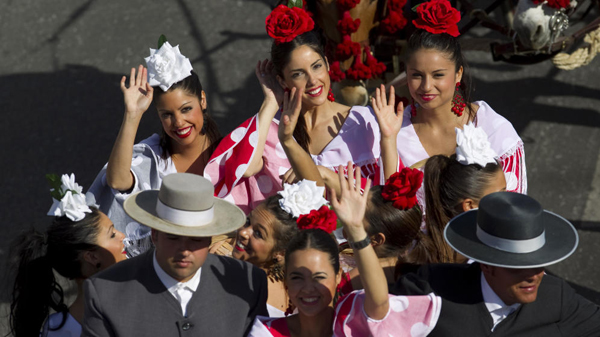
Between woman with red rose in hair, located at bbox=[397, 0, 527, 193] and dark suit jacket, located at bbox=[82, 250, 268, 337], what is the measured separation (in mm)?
1280

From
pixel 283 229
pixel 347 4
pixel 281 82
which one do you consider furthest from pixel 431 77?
pixel 283 229

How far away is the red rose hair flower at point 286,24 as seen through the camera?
3.42m

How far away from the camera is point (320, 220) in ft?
8.57

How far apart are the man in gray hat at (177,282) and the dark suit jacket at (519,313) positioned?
1.98 feet

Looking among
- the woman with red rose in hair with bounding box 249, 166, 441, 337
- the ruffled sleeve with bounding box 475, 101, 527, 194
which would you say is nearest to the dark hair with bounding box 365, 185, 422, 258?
the woman with red rose in hair with bounding box 249, 166, 441, 337

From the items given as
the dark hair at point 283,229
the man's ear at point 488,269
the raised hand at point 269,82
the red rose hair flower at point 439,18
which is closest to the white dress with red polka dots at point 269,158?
the raised hand at point 269,82

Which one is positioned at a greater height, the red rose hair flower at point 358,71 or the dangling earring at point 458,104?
the dangling earring at point 458,104

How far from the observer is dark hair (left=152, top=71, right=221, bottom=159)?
346 centimetres

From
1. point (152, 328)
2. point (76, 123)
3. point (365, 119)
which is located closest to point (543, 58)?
point (365, 119)

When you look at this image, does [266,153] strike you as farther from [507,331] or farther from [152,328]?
A: [507,331]

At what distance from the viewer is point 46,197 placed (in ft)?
16.5

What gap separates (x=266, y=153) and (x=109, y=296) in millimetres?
1352

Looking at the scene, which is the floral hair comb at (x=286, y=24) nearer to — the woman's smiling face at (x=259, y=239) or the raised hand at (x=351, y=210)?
the woman's smiling face at (x=259, y=239)

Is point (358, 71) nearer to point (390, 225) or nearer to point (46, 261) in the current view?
point (390, 225)
